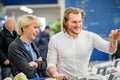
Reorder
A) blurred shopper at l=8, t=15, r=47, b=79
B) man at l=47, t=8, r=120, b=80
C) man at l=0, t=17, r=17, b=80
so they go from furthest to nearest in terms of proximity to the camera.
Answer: man at l=0, t=17, r=17, b=80 < blurred shopper at l=8, t=15, r=47, b=79 < man at l=47, t=8, r=120, b=80

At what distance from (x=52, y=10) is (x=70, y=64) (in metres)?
10.4

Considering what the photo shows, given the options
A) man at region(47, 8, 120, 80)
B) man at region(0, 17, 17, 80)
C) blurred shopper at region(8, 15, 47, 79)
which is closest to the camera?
man at region(47, 8, 120, 80)

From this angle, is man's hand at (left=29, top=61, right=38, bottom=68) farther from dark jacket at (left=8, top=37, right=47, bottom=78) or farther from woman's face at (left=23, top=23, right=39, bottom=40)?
woman's face at (left=23, top=23, right=39, bottom=40)

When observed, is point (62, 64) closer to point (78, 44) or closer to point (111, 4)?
point (78, 44)

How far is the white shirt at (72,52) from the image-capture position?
9.80 ft

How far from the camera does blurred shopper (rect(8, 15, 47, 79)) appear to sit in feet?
A: 10.1

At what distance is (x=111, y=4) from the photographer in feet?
23.5

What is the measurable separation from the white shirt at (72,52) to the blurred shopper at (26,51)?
8.6 inches

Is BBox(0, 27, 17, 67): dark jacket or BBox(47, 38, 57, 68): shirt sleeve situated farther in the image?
BBox(0, 27, 17, 67): dark jacket

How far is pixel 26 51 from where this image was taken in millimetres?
3129

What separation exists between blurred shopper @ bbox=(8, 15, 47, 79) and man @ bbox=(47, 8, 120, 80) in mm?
217

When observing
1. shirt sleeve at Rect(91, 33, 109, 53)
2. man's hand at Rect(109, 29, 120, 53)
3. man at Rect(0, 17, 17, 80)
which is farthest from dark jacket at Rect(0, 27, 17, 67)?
man's hand at Rect(109, 29, 120, 53)

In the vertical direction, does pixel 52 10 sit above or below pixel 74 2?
below

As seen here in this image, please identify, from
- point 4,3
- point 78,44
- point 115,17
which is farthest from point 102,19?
point 4,3
